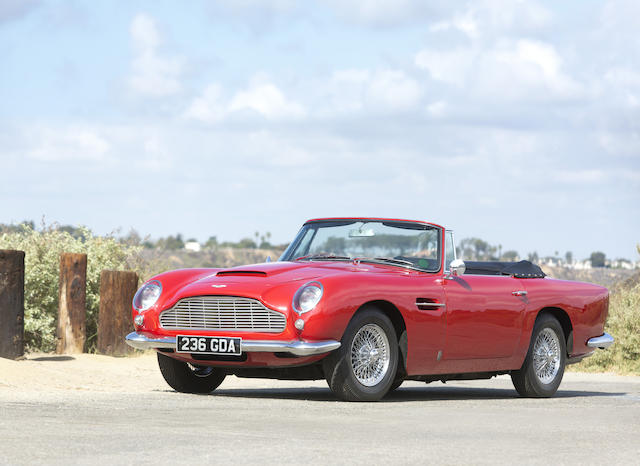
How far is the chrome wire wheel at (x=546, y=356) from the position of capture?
12.1m

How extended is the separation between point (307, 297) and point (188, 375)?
1.93m

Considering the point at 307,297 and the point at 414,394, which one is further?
the point at 414,394

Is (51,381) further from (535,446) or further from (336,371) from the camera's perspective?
(535,446)

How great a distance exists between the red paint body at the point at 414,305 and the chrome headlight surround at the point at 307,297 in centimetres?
4

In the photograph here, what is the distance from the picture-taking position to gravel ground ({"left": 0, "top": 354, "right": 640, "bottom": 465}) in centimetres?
647

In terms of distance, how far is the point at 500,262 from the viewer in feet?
42.3

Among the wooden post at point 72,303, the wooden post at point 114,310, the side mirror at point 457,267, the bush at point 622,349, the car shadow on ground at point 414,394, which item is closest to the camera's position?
the car shadow on ground at point 414,394

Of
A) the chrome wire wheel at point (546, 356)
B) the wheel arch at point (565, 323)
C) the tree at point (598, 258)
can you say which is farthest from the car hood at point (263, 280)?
the tree at point (598, 258)

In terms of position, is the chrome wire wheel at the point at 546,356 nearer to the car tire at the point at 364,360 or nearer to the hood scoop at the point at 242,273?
the car tire at the point at 364,360

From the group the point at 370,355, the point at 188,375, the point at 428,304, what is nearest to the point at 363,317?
the point at 370,355

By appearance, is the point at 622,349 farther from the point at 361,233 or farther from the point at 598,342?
the point at 361,233

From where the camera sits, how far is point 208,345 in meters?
9.96

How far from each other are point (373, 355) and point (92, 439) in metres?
3.71

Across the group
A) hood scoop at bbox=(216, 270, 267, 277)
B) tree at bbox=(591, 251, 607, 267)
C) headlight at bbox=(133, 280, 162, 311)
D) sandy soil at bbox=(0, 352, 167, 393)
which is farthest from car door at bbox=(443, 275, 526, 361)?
tree at bbox=(591, 251, 607, 267)
